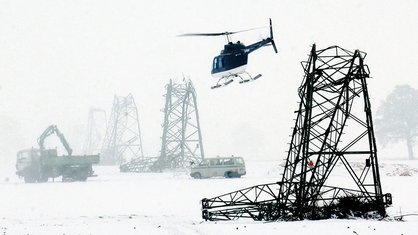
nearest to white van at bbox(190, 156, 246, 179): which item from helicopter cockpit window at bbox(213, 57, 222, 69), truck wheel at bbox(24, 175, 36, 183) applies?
helicopter cockpit window at bbox(213, 57, 222, 69)

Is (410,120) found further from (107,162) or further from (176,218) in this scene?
(176,218)

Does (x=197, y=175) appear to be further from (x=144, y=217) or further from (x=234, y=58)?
(x=144, y=217)

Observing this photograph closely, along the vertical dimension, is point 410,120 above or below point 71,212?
above

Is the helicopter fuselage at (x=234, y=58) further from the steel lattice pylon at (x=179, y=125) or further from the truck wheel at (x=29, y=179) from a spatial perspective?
the steel lattice pylon at (x=179, y=125)

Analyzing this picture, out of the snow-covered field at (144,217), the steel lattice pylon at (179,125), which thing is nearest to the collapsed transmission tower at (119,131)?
the steel lattice pylon at (179,125)

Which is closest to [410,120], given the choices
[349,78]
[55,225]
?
[349,78]

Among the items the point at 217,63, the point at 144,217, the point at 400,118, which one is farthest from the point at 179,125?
the point at 144,217

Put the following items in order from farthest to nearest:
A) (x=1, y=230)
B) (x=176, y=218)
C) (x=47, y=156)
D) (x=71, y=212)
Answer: (x=47, y=156), (x=71, y=212), (x=176, y=218), (x=1, y=230)
